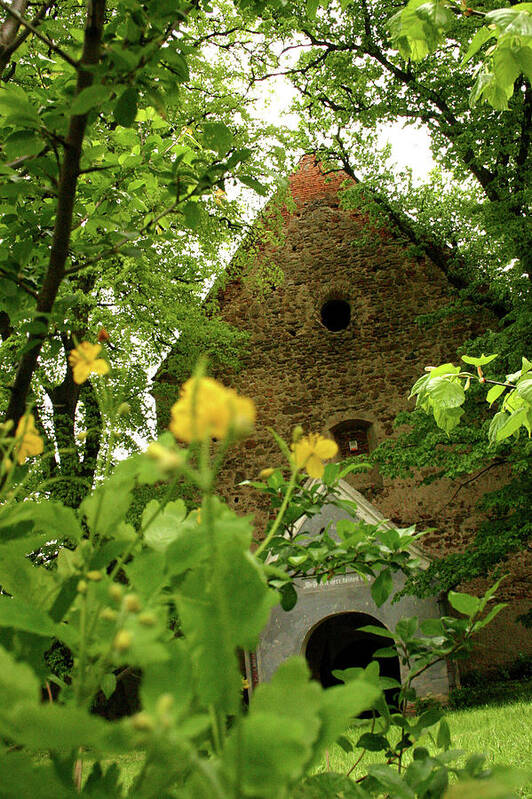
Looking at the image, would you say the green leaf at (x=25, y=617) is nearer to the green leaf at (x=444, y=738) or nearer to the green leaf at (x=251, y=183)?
the green leaf at (x=444, y=738)

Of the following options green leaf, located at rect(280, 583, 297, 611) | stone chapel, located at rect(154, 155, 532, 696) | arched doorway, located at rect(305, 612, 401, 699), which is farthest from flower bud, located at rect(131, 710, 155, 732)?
arched doorway, located at rect(305, 612, 401, 699)

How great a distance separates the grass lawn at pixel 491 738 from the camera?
3.12 m

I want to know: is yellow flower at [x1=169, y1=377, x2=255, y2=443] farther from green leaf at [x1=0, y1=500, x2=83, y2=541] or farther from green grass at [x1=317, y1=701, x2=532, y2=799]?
green grass at [x1=317, y1=701, x2=532, y2=799]

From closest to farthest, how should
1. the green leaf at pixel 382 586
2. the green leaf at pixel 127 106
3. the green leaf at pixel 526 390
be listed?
the green leaf at pixel 127 106, the green leaf at pixel 382 586, the green leaf at pixel 526 390

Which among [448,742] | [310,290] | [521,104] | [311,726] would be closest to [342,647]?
[310,290]

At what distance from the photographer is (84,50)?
2.88ft

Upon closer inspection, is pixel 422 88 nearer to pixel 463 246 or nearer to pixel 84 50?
pixel 463 246

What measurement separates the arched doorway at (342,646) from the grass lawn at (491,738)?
3311mm

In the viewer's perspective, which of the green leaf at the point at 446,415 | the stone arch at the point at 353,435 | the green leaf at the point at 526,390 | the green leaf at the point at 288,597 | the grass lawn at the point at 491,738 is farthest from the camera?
the stone arch at the point at 353,435

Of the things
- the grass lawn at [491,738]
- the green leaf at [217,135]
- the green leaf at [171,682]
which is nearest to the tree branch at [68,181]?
the green leaf at [217,135]

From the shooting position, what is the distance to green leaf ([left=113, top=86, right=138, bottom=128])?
0.91 metres

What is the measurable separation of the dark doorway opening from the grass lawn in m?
6.93

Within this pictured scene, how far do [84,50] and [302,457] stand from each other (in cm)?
71

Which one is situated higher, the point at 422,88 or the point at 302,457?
the point at 422,88
